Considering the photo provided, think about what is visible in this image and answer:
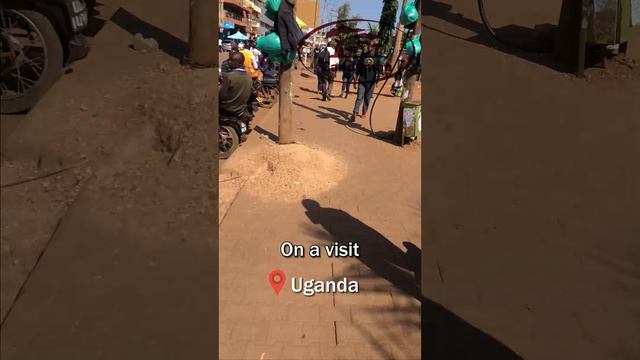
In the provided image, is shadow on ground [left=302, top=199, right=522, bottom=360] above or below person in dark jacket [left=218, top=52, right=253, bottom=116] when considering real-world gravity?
below

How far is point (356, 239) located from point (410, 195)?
4.96 feet

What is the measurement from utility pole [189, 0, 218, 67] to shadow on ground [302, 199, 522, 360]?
1865 mm

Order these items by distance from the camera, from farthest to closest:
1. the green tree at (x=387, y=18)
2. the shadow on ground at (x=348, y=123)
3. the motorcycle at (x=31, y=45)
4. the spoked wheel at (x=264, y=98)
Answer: the spoked wheel at (x=264, y=98) < the shadow on ground at (x=348, y=123) < the green tree at (x=387, y=18) < the motorcycle at (x=31, y=45)

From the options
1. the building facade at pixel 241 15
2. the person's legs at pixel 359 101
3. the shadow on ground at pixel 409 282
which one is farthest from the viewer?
the building facade at pixel 241 15

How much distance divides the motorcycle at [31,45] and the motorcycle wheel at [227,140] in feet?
8.35

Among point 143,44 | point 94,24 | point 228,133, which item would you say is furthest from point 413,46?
point 94,24

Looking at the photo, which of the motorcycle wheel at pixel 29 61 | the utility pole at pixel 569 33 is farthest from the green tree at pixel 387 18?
the motorcycle wheel at pixel 29 61

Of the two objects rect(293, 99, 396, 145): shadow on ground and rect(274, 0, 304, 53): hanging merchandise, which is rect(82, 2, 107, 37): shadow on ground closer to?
rect(274, 0, 304, 53): hanging merchandise

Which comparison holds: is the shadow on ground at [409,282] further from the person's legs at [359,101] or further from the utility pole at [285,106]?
the person's legs at [359,101]

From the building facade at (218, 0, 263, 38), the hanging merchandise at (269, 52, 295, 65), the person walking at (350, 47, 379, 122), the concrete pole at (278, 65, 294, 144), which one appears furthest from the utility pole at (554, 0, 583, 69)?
the building facade at (218, 0, 263, 38)

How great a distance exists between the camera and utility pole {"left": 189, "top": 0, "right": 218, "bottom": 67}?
3727mm

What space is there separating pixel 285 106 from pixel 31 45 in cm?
345

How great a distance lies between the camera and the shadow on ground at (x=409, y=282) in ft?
7.67

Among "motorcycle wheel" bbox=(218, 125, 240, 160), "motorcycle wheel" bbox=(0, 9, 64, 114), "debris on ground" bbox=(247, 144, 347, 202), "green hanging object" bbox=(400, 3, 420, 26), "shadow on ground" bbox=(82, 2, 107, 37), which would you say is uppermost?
"green hanging object" bbox=(400, 3, 420, 26)
